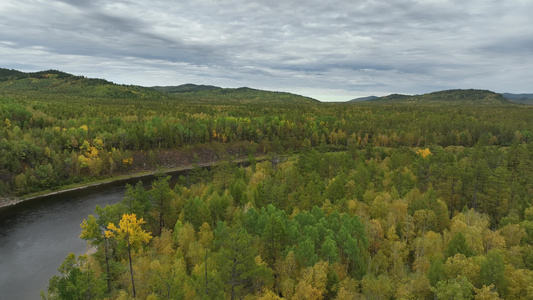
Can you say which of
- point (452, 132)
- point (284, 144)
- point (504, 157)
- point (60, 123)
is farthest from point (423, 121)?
point (60, 123)

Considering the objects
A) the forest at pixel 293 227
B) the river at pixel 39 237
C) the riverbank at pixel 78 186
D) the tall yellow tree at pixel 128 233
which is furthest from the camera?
the riverbank at pixel 78 186

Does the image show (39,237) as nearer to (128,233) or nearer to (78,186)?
(128,233)

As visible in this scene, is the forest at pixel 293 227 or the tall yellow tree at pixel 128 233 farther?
the tall yellow tree at pixel 128 233

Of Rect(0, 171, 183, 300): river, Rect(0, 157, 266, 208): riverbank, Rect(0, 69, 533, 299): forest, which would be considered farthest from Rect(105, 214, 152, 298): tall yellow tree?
Rect(0, 157, 266, 208): riverbank

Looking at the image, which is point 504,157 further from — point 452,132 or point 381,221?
point 452,132

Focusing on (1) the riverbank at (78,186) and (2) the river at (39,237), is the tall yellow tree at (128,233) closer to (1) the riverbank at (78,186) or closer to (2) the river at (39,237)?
(2) the river at (39,237)

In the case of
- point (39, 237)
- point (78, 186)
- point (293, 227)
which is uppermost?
point (293, 227)

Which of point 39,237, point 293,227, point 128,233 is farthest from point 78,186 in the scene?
point 293,227

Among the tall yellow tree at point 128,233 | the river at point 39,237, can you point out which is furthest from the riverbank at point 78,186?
the tall yellow tree at point 128,233
